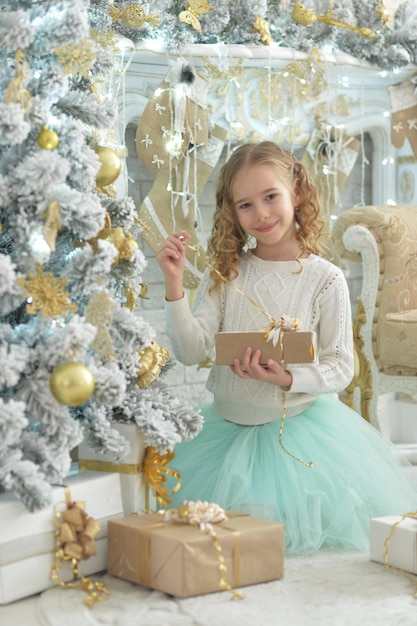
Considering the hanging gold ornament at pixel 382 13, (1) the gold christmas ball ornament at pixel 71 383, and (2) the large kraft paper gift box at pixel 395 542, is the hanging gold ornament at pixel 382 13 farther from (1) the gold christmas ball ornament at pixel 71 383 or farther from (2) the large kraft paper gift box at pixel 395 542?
(1) the gold christmas ball ornament at pixel 71 383

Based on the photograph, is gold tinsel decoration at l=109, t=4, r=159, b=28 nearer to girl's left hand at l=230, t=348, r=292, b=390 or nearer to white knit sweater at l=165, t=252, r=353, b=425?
white knit sweater at l=165, t=252, r=353, b=425

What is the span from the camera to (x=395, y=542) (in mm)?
1860

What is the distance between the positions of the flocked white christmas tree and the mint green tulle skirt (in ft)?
0.73

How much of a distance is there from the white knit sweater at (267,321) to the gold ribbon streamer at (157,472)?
11.5 inches

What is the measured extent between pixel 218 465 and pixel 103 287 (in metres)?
0.55

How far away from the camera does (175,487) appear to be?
1984mm

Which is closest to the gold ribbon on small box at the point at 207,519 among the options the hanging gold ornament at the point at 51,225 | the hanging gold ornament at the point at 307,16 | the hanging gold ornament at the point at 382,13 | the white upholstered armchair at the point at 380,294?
the hanging gold ornament at the point at 51,225

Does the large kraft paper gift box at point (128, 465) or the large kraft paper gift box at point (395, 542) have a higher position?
the large kraft paper gift box at point (128, 465)

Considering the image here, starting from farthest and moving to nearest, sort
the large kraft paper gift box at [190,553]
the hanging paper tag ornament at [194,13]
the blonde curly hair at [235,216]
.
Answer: the hanging paper tag ornament at [194,13] → the blonde curly hair at [235,216] → the large kraft paper gift box at [190,553]

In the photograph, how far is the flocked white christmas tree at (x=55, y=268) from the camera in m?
1.68

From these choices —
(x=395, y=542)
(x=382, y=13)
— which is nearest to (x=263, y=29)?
(x=382, y=13)

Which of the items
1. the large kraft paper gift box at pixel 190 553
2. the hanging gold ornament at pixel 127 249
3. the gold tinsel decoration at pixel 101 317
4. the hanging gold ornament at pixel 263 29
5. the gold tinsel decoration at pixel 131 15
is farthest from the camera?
the hanging gold ornament at pixel 263 29

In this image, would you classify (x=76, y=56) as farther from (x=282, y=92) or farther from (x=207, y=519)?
(x=282, y=92)

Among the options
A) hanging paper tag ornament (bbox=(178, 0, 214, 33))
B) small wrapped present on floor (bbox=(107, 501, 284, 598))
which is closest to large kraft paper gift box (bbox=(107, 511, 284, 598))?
small wrapped present on floor (bbox=(107, 501, 284, 598))
